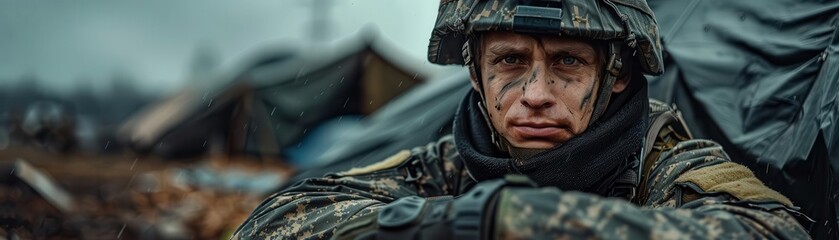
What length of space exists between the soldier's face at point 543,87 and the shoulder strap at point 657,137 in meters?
0.26

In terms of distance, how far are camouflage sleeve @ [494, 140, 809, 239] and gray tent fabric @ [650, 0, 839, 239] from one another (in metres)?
A: 0.51

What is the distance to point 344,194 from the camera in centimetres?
372

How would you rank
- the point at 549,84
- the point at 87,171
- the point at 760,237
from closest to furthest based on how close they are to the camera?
the point at 760,237 < the point at 549,84 < the point at 87,171

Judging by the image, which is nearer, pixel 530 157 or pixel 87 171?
pixel 530 157

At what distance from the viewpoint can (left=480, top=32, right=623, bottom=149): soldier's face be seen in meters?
3.63

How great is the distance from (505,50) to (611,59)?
1.02ft

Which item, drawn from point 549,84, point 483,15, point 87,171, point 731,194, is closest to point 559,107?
point 549,84

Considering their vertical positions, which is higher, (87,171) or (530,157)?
(530,157)

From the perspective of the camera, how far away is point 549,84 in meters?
3.63

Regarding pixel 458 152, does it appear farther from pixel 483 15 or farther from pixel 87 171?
pixel 87 171

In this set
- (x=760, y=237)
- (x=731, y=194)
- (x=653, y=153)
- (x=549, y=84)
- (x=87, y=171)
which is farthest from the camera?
(x=87, y=171)

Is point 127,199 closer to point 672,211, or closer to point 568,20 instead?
point 568,20

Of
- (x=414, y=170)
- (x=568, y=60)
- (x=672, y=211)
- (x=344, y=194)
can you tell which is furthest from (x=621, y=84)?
(x=672, y=211)

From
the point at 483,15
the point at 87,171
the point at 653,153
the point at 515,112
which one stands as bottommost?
the point at 87,171
